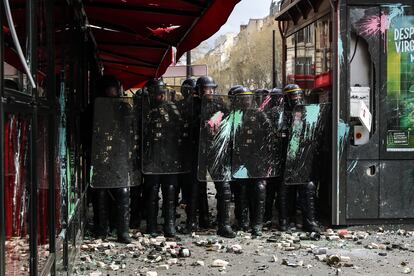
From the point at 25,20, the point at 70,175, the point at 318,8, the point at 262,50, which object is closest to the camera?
the point at 25,20

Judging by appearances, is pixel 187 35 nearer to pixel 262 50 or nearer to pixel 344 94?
pixel 344 94

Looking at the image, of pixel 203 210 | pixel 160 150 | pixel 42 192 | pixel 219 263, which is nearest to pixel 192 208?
pixel 203 210

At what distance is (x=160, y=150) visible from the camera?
623 cm

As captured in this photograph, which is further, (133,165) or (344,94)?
(344,94)

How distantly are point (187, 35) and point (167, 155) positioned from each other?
1445 mm

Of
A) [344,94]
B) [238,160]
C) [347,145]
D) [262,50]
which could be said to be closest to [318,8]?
[344,94]

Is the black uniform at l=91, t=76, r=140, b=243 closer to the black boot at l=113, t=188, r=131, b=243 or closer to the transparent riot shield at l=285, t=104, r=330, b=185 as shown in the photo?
the black boot at l=113, t=188, r=131, b=243

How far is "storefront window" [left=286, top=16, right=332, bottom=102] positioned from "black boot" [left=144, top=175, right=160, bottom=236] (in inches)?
98.5

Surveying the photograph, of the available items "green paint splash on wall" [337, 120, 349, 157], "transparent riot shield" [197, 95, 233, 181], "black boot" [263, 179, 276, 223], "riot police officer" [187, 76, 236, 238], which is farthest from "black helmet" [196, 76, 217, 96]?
"green paint splash on wall" [337, 120, 349, 157]

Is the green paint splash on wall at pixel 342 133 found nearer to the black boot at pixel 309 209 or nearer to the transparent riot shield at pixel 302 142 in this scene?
the transparent riot shield at pixel 302 142

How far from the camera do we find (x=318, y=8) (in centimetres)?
734

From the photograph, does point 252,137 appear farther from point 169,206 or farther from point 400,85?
point 400,85

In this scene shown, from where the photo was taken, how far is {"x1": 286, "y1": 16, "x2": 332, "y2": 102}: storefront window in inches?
276

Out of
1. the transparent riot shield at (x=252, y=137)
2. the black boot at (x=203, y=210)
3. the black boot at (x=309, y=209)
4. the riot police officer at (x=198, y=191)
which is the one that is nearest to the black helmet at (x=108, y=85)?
the riot police officer at (x=198, y=191)
